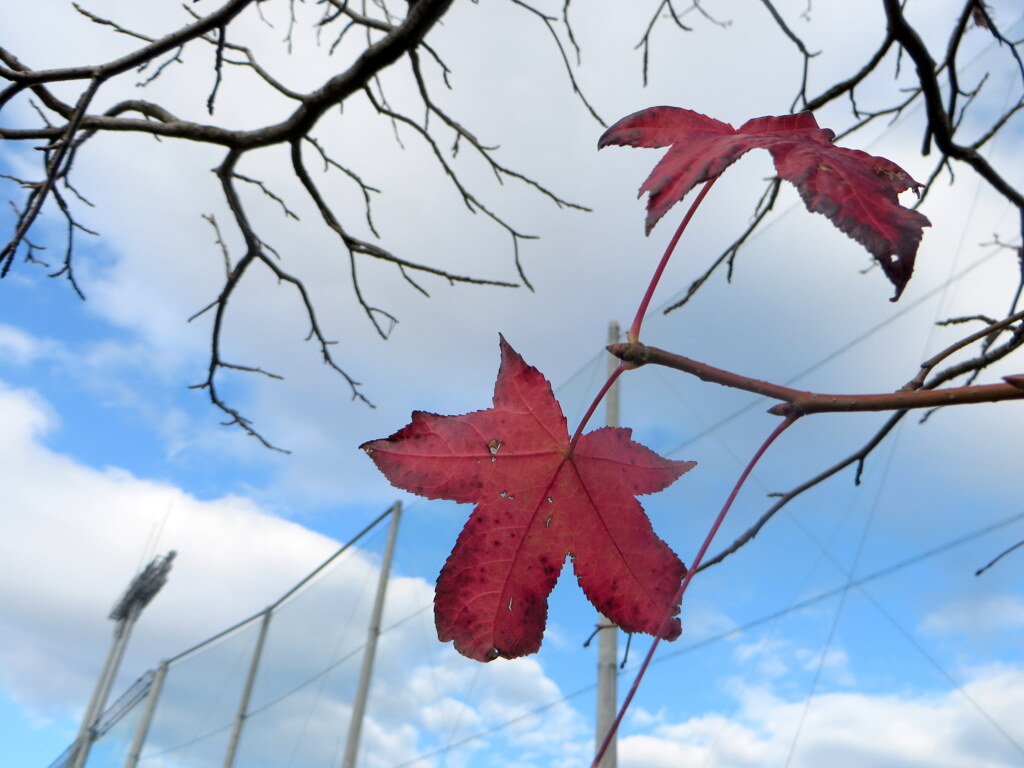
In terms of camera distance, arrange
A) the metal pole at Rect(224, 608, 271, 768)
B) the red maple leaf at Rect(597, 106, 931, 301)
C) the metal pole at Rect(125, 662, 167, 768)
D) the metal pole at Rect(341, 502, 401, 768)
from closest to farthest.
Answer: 1. the red maple leaf at Rect(597, 106, 931, 301)
2. the metal pole at Rect(341, 502, 401, 768)
3. the metal pole at Rect(224, 608, 271, 768)
4. the metal pole at Rect(125, 662, 167, 768)

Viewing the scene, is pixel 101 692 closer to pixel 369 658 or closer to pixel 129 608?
pixel 129 608

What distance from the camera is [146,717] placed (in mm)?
6039

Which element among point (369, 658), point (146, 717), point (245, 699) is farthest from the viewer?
point (146, 717)

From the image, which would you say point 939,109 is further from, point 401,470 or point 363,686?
point 363,686

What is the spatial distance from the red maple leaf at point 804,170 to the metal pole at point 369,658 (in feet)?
12.6

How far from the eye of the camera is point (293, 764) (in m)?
4.33

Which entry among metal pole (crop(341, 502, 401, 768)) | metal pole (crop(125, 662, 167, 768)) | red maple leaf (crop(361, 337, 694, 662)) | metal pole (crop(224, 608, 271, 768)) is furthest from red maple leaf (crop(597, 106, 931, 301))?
metal pole (crop(125, 662, 167, 768))

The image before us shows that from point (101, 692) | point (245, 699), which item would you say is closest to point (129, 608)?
point (101, 692)

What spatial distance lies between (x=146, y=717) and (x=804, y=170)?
707 cm

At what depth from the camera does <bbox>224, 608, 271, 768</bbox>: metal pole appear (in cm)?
500

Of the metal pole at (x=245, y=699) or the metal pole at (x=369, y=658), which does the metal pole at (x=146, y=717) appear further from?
the metal pole at (x=369, y=658)

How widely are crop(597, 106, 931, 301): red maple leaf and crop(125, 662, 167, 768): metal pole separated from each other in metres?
6.92

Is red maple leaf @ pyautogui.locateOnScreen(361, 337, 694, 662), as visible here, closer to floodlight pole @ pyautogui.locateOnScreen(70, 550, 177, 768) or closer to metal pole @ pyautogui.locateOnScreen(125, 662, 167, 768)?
metal pole @ pyautogui.locateOnScreen(125, 662, 167, 768)

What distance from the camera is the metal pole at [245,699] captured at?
16.4 ft
